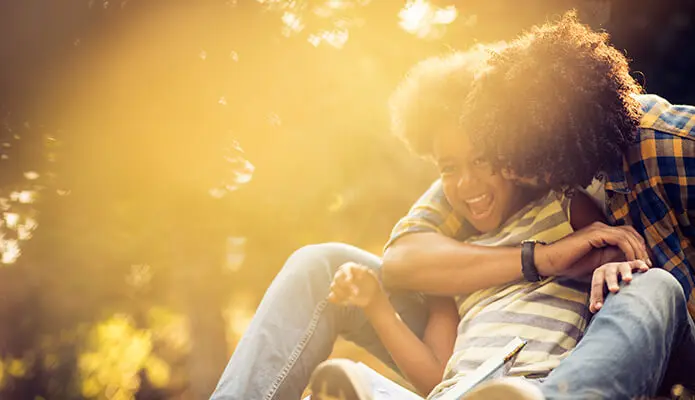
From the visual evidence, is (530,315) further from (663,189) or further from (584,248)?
(663,189)

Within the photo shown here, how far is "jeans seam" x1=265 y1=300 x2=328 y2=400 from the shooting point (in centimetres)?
212

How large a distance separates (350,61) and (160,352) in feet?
17.3

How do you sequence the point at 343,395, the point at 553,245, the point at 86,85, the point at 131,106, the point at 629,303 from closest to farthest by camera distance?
1. the point at 343,395
2. the point at 629,303
3. the point at 553,245
4. the point at 86,85
5. the point at 131,106

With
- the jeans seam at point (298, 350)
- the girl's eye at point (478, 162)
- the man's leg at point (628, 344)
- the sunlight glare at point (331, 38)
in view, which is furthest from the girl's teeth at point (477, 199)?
the sunlight glare at point (331, 38)

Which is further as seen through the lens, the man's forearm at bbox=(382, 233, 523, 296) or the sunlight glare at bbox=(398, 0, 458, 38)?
the sunlight glare at bbox=(398, 0, 458, 38)

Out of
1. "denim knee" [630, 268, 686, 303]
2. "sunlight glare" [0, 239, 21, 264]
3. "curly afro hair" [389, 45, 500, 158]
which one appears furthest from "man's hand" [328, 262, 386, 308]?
"sunlight glare" [0, 239, 21, 264]

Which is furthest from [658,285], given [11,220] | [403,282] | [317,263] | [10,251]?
[10,251]

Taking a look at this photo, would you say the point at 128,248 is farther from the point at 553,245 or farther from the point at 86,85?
the point at 553,245

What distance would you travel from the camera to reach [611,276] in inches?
67.2

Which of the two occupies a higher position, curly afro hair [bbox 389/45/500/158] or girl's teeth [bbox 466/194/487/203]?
curly afro hair [bbox 389/45/500/158]

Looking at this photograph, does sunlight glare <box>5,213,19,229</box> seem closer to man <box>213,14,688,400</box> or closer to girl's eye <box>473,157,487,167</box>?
man <box>213,14,688,400</box>

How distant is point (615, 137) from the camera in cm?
207

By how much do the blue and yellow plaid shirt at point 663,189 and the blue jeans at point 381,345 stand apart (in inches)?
14.0

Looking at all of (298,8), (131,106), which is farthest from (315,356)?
(298,8)
